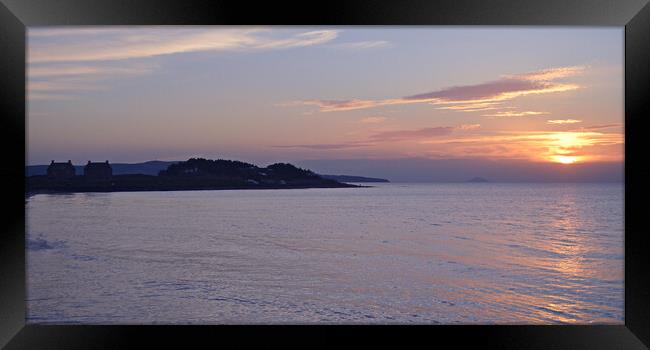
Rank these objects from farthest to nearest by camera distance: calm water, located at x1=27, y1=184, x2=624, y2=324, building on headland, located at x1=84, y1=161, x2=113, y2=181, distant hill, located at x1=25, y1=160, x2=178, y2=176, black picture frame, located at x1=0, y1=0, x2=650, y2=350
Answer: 1. building on headland, located at x1=84, y1=161, x2=113, y2=181
2. distant hill, located at x1=25, y1=160, x2=178, y2=176
3. calm water, located at x1=27, y1=184, x2=624, y2=324
4. black picture frame, located at x1=0, y1=0, x2=650, y2=350

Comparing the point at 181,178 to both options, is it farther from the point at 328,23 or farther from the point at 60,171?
the point at 328,23

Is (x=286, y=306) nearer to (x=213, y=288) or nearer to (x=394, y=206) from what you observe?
(x=213, y=288)

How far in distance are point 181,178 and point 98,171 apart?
204 inches

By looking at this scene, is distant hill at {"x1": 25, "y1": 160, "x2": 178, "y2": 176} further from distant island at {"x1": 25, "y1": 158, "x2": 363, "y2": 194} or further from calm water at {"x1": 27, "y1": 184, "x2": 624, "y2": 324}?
calm water at {"x1": 27, "y1": 184, "x2": 624, "y2": 324}

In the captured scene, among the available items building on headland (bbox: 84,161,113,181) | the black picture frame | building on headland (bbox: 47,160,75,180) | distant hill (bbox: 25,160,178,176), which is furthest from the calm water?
building on headland (bbox: 84,161,113,181)

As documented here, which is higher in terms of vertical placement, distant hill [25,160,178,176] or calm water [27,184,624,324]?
distant hill [25,160,178,176]

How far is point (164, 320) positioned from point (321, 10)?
217 inches

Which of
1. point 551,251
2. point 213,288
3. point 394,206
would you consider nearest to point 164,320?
point 213,288

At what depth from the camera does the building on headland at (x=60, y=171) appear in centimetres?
3447

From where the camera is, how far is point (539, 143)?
107ft

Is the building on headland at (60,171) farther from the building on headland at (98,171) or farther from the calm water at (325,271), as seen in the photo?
the calm water at (325,271)

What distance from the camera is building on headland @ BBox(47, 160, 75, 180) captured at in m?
34.5

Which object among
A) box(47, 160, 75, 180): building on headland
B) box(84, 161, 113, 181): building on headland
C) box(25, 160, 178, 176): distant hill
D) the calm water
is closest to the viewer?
the calm water

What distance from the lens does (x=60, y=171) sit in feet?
115
